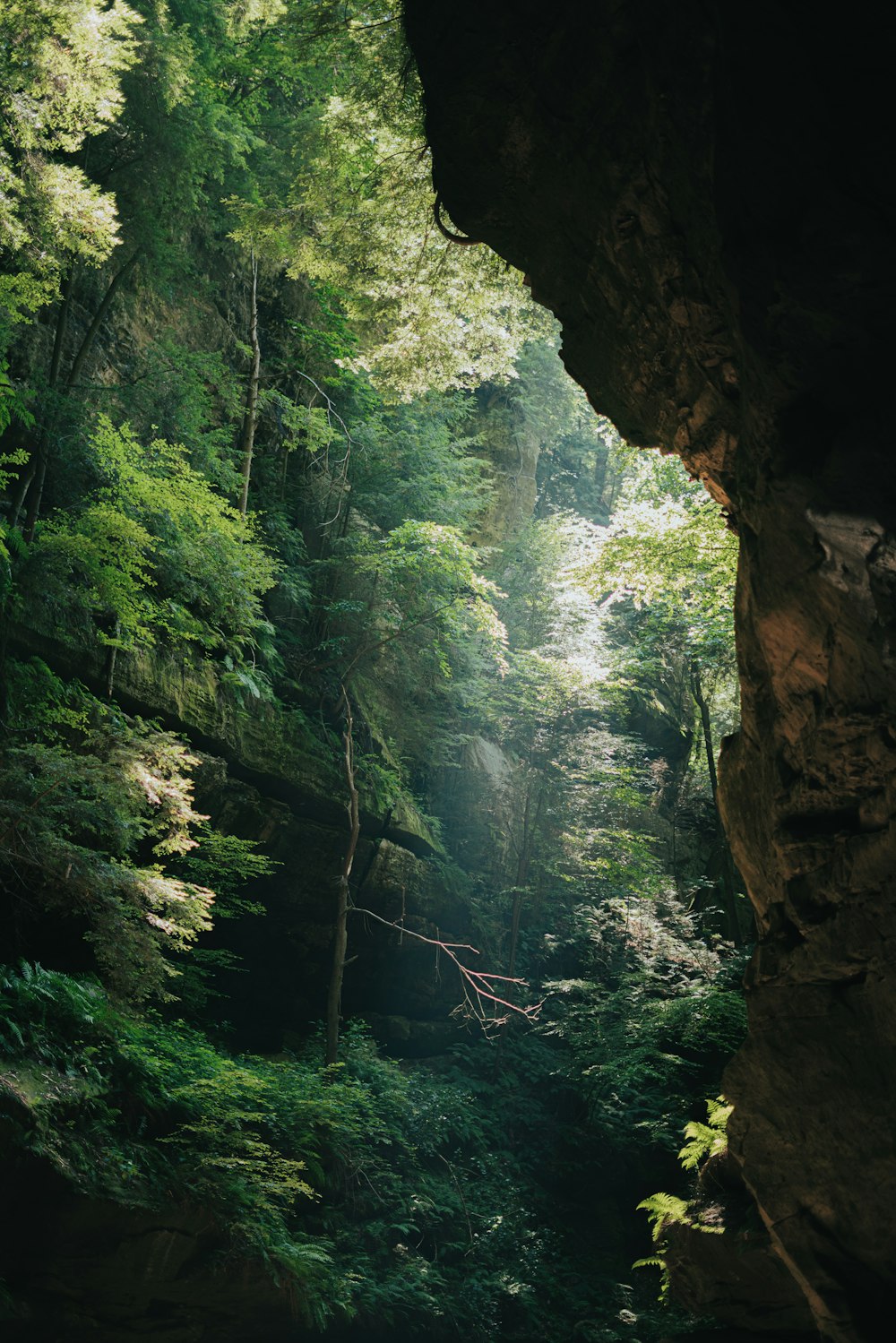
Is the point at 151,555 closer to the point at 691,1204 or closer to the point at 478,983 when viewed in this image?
the point at 691,1204

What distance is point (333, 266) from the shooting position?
8.48 metres

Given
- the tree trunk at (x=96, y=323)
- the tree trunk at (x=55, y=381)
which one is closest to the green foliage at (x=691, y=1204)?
the tree trunk at (x=55, y=381)

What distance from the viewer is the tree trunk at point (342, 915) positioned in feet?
35.8

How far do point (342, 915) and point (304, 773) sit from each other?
2.01 metres

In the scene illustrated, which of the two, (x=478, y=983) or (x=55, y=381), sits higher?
(x=55, y=381)

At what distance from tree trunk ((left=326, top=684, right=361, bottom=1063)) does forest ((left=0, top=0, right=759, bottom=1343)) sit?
0.09 meters

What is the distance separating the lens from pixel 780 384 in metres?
3.98

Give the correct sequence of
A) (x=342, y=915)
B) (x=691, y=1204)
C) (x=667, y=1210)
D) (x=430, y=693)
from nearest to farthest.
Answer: (x=691, y=1204) < (x=667, y=1210) < (x=342, y=915) < (x=430, y=693)

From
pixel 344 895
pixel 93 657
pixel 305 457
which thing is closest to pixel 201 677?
pixel 93 657

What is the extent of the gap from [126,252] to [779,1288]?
12.5 meters

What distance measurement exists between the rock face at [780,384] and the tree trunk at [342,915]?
22.7 feet

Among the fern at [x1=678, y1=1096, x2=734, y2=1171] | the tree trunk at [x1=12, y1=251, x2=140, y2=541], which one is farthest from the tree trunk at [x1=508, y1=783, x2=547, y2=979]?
the tree trunk at [x1=12, y1=251, x2=140, y2=541]

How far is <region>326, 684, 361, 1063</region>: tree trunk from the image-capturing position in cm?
1091

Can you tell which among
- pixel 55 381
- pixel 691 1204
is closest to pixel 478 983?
pixel 691 1204
